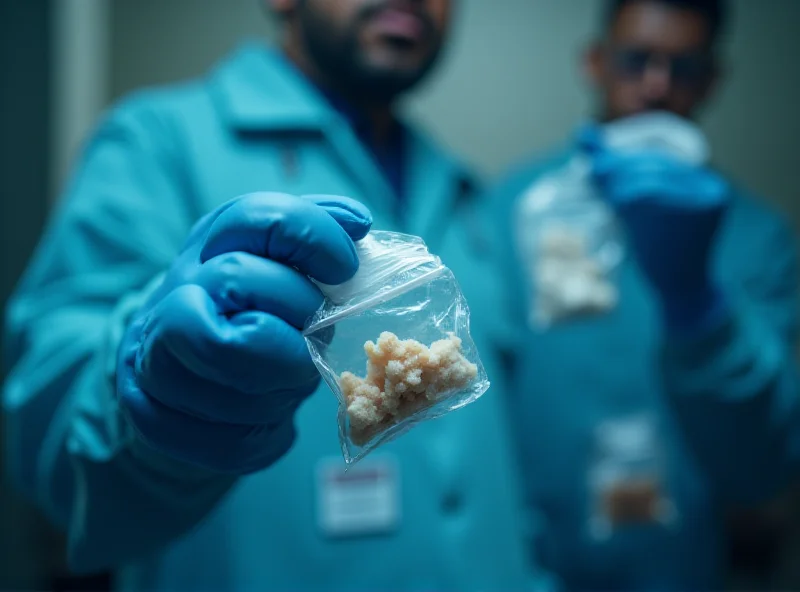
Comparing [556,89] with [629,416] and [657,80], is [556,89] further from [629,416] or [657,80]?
[629,416]

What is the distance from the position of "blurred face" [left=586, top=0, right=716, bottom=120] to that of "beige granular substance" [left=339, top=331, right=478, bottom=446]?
119cm

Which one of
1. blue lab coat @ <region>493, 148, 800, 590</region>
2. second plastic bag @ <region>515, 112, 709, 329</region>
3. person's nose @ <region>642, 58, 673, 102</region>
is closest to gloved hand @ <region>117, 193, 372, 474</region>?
second plastic bag @ <region>515, 112, 709, 329</region>

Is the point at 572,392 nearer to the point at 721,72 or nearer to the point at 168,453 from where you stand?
the point at 721,72

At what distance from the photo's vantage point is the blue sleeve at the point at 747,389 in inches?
48.9

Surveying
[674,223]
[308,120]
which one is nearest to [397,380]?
[308,120]

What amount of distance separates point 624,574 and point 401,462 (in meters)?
0.75

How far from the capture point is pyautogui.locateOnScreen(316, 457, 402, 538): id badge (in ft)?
3.10

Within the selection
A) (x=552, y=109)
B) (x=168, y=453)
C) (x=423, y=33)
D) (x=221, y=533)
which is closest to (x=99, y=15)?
(x=423, y=33)

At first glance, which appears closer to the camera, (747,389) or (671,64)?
(747,389)

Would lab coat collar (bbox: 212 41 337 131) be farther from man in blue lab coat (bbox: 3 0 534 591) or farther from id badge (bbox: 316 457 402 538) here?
id badge (bbox: 316 457 402 538)

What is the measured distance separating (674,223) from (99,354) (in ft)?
3.04

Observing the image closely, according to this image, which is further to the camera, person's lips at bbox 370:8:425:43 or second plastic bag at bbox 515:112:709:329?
second plastic bag at bbox 515:112:709:329

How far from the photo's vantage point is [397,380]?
54 cm

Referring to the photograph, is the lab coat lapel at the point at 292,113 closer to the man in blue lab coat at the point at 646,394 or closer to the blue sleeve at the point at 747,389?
the man in blue lab coat at the point at 646,394
